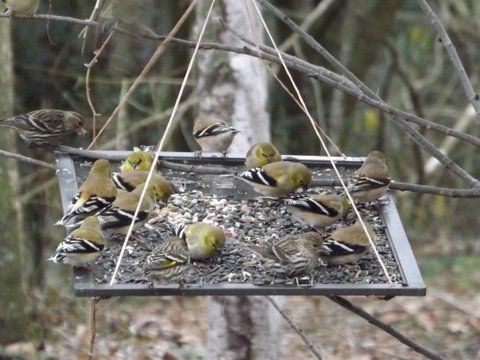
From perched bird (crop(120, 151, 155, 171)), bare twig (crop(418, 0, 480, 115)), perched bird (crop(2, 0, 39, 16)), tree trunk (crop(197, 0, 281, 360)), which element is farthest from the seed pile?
tree trunk (crop(197, 0, 281, 360))

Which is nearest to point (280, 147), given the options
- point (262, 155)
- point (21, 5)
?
point (21, 5)

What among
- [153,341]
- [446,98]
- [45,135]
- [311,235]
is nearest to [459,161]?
[446,98]

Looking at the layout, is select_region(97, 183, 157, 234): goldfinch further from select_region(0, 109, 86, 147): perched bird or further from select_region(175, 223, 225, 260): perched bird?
select_region(0, 109, 86, 147): perched bird

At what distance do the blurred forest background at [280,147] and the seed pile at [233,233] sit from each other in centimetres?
353

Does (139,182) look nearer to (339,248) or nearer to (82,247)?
(82,247)

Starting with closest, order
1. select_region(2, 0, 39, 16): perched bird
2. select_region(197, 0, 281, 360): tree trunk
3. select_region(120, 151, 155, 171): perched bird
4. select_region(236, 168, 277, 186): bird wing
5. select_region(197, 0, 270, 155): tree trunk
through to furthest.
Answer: select_region(236, 168, 277, 186): bird wing, select_region(120, 151, 155, 171): perched bird, select_region(2, 0, 39, 16): perched bird, select_region(197, 0, 281, 360): tree trunk, select_region(197, 0, 270, 155): tree trunk

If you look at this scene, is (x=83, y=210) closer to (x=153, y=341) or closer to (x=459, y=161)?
(x=153, y=341)

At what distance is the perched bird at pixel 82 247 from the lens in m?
4.55

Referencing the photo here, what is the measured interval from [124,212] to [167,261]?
0.60m

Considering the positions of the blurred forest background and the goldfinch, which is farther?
the blurred forest background

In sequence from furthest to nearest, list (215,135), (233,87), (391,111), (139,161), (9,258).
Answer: (9,258) → (233,87) → (215,135) → (139,161) → (391,111)

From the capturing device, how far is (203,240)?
4.76m

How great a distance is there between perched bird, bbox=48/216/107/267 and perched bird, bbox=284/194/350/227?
3.91 feet

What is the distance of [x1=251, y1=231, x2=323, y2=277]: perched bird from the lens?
4516 millimetres
